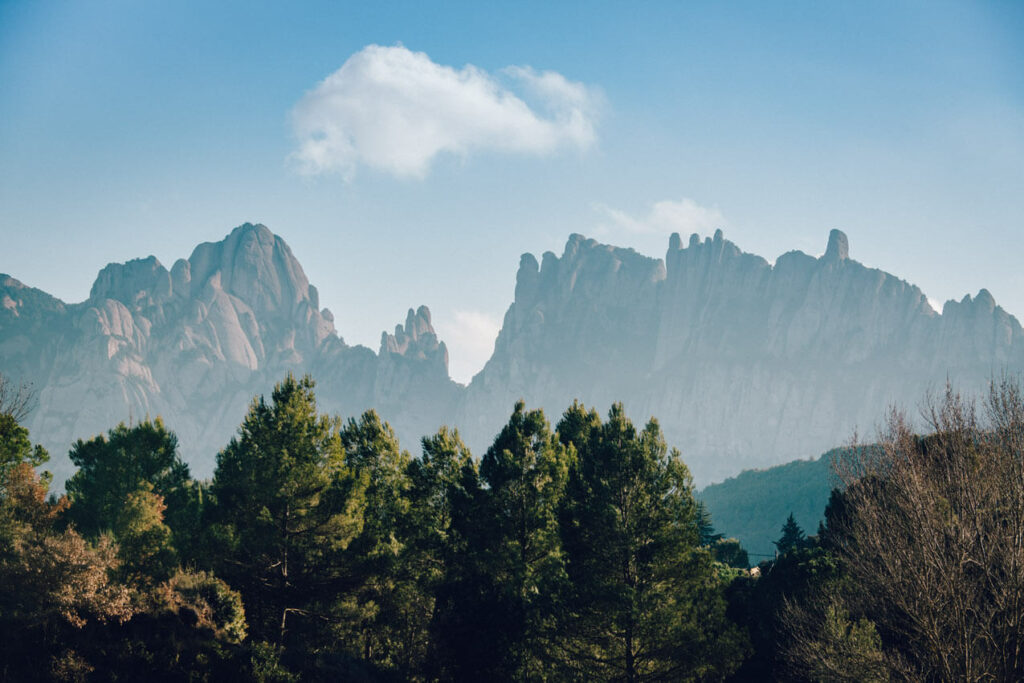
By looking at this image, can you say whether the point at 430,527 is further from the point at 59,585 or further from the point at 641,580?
the point at 59,585

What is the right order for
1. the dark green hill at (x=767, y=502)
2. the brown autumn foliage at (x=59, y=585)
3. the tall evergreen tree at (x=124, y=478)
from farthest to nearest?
the dark green hill at (x=767, y=502) → the tall evergreen tree at (x=124, y=478) → the brown autumn foliage at (x=59, y=585)

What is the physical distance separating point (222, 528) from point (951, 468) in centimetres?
2584

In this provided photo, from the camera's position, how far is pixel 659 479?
79.6 ft

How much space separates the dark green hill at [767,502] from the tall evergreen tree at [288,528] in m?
108

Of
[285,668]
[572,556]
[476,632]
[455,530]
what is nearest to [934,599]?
[572,556]

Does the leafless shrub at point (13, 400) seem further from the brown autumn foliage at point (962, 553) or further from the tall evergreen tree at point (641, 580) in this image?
the brown autumn foliage at point (962, 553)

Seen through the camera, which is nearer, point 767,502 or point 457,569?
point 457,569

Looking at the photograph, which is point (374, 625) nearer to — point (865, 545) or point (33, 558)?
point (33, 558)

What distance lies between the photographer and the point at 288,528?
1036 inches

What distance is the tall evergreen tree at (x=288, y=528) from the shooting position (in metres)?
25.9

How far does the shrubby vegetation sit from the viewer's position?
20.7 metres

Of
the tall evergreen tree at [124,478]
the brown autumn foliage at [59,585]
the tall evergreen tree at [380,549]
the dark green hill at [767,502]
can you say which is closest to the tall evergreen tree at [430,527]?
the tall evergreen tree at [380,549]

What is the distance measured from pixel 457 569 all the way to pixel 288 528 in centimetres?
746

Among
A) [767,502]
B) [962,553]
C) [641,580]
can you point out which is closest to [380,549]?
[641,580]
